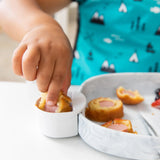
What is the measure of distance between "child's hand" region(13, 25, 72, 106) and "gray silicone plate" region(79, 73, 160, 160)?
8 centimetres

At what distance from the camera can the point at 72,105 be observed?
452 mm

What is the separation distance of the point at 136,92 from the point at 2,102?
0.31 meters

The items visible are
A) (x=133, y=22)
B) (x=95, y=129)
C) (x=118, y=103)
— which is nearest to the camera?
(x=95, y=129)

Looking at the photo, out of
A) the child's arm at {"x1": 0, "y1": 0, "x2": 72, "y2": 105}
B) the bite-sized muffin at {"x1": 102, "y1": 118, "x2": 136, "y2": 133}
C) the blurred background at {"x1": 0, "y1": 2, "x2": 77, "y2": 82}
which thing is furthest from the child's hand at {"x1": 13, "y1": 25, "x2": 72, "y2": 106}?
the blurred background at {"x1": 0, "y1": 2, "x2": 77, "y2": 82}

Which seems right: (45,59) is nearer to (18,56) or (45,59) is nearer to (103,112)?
(18,56)

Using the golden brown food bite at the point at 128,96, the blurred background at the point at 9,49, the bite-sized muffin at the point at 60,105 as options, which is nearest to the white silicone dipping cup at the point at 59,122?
the bite-sized muffin at the point at 60,105

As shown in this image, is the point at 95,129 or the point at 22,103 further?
the point at 22,103

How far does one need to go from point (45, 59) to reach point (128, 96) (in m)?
0.25

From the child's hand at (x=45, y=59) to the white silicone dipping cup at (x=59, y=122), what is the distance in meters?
0.03

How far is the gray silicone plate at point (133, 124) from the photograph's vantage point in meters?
0.38

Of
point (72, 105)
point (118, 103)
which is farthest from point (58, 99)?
point (118, 103)

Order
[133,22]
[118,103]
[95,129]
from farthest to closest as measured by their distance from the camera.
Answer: [133,22] < [118,103] < [95,129]

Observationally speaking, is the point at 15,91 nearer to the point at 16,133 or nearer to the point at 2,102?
the point at 2,102

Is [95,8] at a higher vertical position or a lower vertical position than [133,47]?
higher
